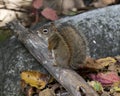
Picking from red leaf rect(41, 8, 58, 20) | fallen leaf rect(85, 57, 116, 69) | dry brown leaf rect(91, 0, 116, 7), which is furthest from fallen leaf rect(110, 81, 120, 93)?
dry brown leaf rect(91, 0, 116, 7)

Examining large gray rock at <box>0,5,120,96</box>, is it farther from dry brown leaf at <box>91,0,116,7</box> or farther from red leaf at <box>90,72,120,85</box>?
dry brown leaf at <box>91,0,116,7</box>

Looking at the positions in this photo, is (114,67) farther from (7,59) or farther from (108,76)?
(7,59)

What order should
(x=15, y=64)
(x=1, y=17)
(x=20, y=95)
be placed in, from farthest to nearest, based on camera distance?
1. (x=1, y=17)
2. (x=15, y=64)
3. (x=20, y=95)

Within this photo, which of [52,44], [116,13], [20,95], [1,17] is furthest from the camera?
[1,17]

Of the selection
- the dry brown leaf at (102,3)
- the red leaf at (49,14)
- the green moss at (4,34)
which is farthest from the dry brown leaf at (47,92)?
the dry brown leaf at (102,3)

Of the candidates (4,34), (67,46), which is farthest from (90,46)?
(4,34)

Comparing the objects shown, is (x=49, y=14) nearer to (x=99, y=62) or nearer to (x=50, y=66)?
(x=99, y=62)

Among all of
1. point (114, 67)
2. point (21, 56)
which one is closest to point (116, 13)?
point (114, 67)

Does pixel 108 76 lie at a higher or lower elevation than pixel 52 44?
lower
